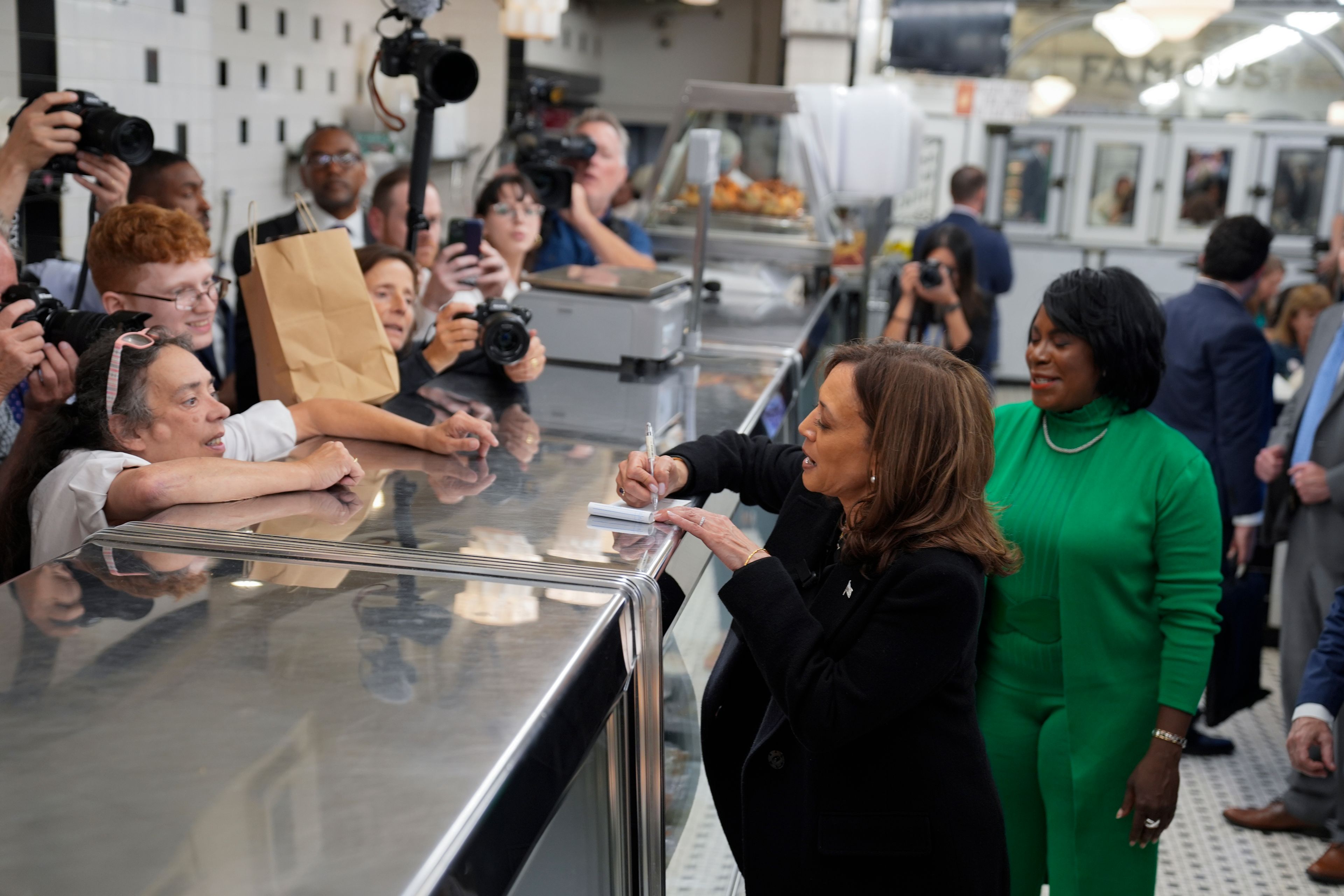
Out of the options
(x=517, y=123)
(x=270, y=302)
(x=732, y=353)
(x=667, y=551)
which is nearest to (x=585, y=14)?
(x=517, y=123)

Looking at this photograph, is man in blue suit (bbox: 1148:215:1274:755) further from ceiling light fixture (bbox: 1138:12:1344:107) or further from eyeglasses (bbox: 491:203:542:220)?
ceiling light fixture (bbox: 1138:12:1344:107)

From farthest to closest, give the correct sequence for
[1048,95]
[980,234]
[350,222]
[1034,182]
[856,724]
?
1. [1034,182]
2. [1048,95]
3. [980,234]
4. [350,222]
5. [856,724]

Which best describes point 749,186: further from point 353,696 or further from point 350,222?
point 353,696

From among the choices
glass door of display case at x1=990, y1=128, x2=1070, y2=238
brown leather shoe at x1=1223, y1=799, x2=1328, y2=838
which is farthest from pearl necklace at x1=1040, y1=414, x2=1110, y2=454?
glass door of display case at x1=990, y1=128, x2=1070, y2=238

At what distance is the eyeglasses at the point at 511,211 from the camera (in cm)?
298

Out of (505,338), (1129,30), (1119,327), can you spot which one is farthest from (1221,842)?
(1129,30)

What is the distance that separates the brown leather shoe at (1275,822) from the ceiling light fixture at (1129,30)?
4.86 metres

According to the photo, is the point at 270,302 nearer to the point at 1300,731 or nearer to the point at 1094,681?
the point at 1094,681

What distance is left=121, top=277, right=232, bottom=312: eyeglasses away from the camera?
1.87 meters

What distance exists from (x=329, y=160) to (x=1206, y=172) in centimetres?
743

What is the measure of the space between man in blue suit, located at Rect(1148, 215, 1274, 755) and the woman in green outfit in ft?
5.73

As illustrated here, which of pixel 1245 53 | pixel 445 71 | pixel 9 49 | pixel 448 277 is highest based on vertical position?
pixel 1245 53

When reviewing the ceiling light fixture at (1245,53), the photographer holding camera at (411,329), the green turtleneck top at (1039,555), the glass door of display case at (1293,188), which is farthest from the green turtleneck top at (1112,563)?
the ceiling light fixture at (1245,53)

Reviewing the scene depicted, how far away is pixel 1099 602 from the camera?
1.87 meters
